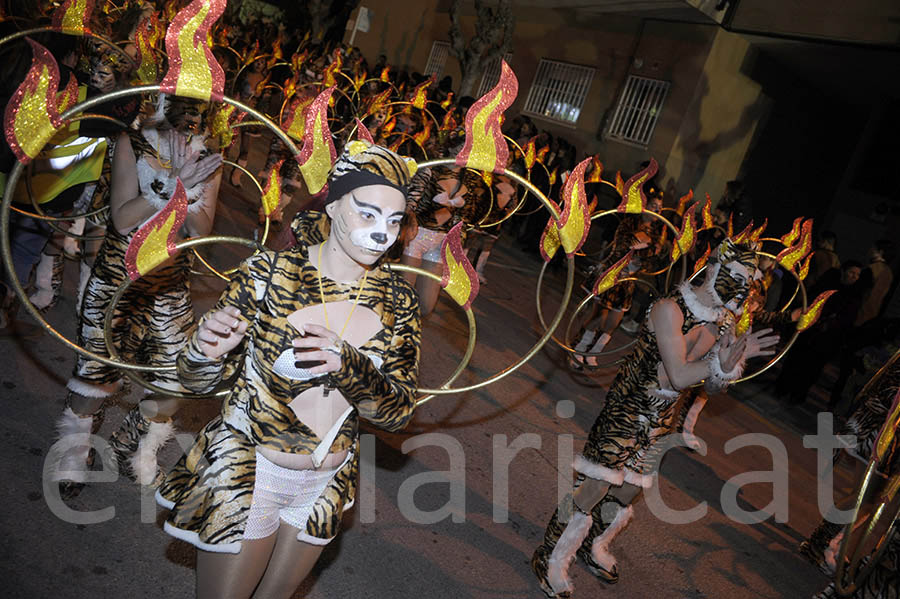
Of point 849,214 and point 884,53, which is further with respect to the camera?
point 849,214

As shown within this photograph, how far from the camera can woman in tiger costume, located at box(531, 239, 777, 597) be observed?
12.2ft

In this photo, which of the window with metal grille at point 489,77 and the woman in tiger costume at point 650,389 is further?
the window with metal grille at point 489,77

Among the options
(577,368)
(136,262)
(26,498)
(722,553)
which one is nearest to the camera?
(136,262)

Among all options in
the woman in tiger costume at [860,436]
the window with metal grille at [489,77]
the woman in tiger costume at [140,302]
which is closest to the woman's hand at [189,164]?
the woman in tiger costume at [140,302]

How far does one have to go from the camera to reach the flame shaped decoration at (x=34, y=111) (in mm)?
2068

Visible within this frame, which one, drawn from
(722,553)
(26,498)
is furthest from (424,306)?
(26,498)

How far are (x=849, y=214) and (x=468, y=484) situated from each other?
17222mm

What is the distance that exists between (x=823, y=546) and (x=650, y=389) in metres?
3.23

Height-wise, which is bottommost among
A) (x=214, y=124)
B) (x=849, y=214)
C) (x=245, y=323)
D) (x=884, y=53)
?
(x=245, y=323)

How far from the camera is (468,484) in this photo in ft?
16.6

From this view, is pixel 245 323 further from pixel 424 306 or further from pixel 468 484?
pixel 424 306

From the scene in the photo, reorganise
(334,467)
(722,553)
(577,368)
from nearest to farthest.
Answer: (334,467) < (722,553) < (577,368)

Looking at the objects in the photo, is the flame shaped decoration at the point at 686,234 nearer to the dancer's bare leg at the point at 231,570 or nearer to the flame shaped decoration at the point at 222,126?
the flame shaped decoration at the point at 222,126

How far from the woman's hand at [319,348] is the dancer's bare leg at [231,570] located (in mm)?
685
